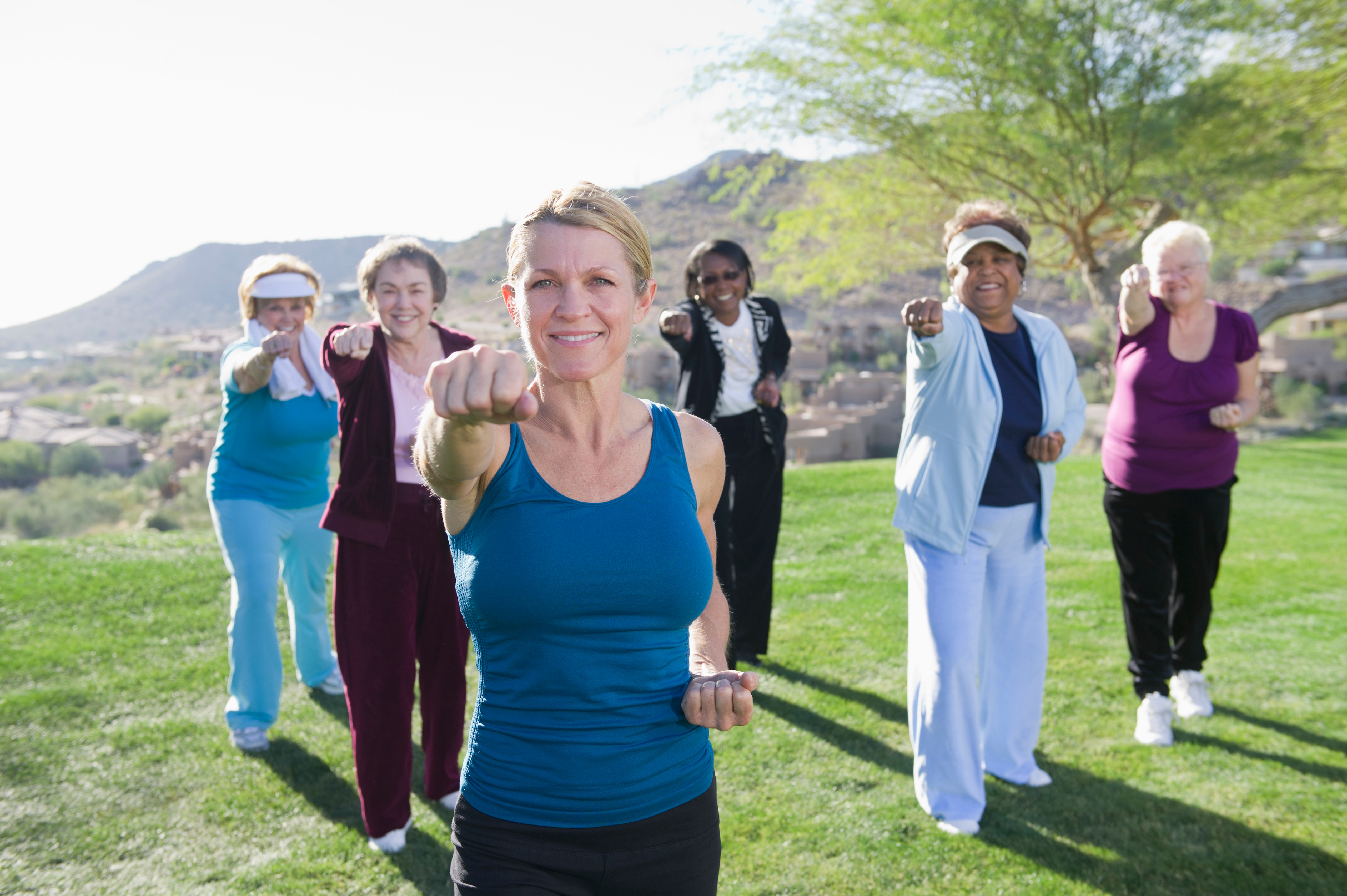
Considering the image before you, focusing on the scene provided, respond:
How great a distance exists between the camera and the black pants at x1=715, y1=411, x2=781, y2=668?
5.03 metres

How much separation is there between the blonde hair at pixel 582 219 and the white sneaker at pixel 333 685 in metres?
3.93

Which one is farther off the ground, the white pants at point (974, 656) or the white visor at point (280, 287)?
the white visor at point (280, 287)

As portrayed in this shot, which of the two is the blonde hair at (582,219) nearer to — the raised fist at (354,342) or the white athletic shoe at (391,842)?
the raised fist at (354,342)

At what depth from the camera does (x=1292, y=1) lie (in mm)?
13688

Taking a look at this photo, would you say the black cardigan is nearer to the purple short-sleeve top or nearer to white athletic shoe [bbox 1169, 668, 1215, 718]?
the purple short-sleeve top

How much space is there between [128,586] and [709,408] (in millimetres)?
4520

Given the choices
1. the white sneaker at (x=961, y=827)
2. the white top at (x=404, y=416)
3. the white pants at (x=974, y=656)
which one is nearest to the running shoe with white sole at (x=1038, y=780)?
the white pants at (x=974, y=656)

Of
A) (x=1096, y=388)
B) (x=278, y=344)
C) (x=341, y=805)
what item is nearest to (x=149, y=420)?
(x=1096, y=388)

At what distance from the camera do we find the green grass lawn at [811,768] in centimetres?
335

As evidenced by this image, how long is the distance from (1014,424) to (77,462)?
167 feet

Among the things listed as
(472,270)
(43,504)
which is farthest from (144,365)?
(43,504)

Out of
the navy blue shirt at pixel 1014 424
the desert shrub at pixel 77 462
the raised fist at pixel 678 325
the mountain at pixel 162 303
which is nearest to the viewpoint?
the navy blue shirt at pixel 1014 424

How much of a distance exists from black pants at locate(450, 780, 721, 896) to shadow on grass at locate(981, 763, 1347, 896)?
223cm

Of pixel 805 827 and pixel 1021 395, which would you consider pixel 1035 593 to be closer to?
pixel 1021 395
